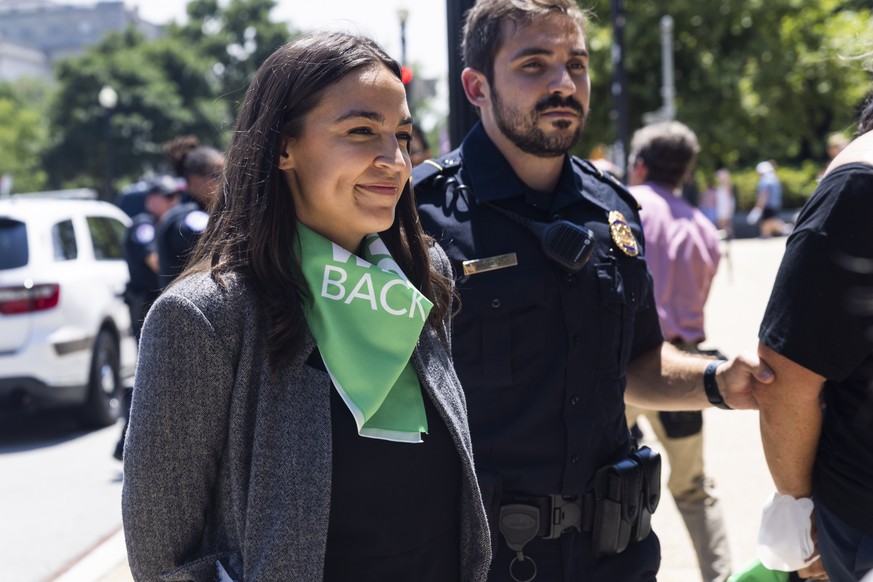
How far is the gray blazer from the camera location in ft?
5.38

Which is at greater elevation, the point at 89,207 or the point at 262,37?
the point at 89,207

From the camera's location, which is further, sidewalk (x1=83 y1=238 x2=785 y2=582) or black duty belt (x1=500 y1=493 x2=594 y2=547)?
sidewalk (x1=83 y1=238 x2=785 y2=582)

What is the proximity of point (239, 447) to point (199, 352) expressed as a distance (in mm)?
172

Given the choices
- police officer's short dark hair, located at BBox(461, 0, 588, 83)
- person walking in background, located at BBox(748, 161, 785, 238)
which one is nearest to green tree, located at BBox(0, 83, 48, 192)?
person walking in background, located at BBox(748, 161, 785, 238)

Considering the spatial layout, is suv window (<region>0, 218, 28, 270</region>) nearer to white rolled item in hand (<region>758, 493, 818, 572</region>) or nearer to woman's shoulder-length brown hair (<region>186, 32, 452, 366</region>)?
woman's shoulder-length brown hair (<region>186, 32, 452, 366</region>)

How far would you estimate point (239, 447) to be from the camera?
1685 mm

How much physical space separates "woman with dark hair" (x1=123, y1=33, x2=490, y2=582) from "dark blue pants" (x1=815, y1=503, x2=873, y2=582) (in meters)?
0.86

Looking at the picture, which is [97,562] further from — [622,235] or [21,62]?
[21,62]

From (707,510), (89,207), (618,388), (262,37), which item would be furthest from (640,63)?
(262,37)

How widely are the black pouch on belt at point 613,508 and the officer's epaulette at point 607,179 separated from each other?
0.80 meters

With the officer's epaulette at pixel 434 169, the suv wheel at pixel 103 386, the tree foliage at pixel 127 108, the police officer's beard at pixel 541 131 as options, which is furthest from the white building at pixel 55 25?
the police officer's beard at pixel 541 131

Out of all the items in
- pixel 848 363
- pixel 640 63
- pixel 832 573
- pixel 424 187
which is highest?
pixel 424 187

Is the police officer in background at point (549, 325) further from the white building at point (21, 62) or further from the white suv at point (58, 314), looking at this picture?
the white building at point (21, 62)

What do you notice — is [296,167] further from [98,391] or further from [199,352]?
[98,391]
